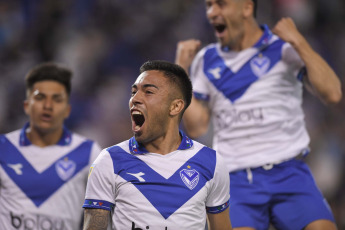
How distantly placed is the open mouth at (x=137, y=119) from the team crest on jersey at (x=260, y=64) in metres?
1.13

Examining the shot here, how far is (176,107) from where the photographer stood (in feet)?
10.6

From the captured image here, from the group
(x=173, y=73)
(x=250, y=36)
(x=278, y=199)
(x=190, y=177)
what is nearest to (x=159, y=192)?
(x=190, y=177)

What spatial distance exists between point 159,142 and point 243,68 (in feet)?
3.66

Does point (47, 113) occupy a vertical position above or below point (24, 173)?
above

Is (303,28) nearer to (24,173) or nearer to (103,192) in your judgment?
(24,173)

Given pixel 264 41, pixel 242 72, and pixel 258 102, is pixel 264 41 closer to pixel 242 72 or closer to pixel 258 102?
pixel 242 72

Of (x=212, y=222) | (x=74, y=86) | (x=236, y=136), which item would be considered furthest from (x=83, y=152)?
(x=74, y=86)

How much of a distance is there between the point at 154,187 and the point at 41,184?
1438 millimetres

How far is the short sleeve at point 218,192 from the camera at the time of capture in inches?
126

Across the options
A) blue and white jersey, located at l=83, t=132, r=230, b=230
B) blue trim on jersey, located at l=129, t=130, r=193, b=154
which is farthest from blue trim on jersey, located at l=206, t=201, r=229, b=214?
blue trim on jersey, located at l=129, t=130, r=193, b=154

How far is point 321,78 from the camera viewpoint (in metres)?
3.79

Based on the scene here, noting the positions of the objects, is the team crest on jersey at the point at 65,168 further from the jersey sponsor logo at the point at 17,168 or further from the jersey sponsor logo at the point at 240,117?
the jersey sponsor logo at the point at 240,117

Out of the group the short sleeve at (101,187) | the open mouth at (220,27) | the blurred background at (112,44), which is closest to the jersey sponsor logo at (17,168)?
the short sleeve at (101,187)

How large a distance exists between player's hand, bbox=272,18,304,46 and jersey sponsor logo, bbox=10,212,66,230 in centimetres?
202
